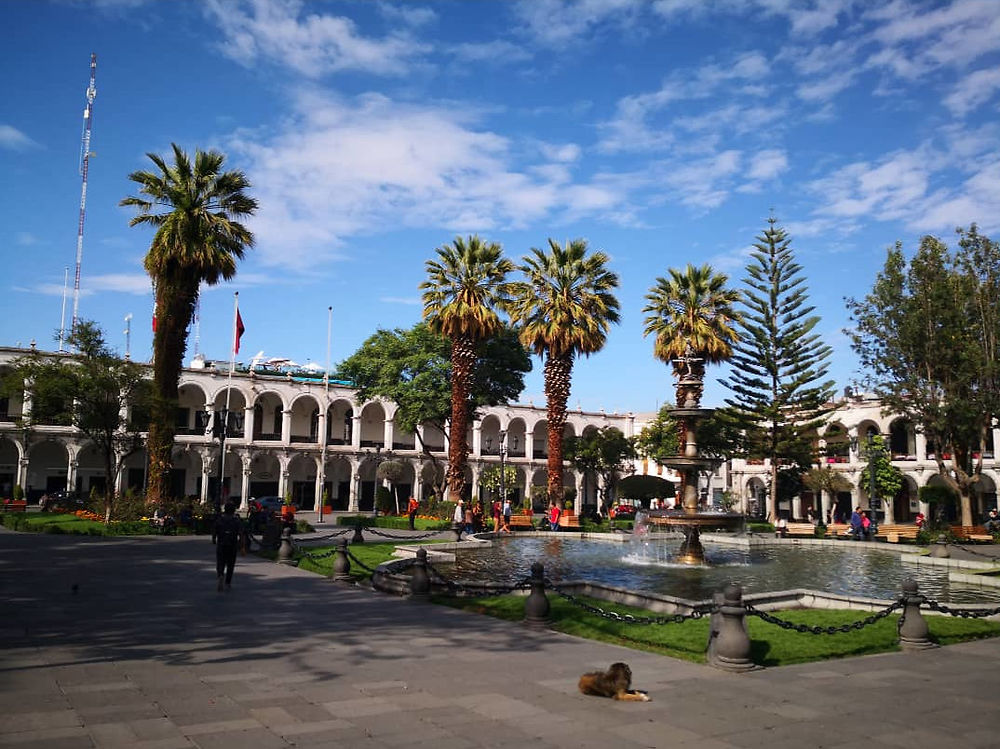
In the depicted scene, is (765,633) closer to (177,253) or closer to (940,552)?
(940,552)

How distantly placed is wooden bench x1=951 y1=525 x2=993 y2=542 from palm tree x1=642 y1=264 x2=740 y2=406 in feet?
40.1

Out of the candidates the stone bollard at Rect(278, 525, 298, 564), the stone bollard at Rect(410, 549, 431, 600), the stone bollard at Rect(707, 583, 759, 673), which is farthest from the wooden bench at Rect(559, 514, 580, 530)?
the stone bollard at Rect(707, 583, 759, 673)

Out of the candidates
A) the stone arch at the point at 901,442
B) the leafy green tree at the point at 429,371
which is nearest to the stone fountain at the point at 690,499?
the leafy green tree at the point at 429,371

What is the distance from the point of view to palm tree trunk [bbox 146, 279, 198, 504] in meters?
26.6

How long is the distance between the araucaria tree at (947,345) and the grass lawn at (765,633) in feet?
83.3

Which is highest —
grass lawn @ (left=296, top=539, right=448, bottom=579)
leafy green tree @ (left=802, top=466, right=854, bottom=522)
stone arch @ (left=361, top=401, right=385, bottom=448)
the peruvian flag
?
the peruvian flag

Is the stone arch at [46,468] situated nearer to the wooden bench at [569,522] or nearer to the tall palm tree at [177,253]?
the tall palm tree at [177,253]

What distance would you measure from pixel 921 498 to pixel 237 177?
38213 mm

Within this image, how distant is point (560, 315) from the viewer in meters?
33.1

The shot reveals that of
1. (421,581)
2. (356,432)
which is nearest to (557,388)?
(421,581)

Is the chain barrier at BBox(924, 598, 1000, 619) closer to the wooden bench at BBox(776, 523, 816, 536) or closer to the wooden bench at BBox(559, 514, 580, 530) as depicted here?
the wooden bench at BBox(559, 514, 580, 530)

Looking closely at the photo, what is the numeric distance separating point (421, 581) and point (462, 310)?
2019 cm

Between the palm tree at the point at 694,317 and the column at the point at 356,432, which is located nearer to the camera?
the palm tree at the point at 694,317

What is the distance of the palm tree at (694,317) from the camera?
1458 inches
